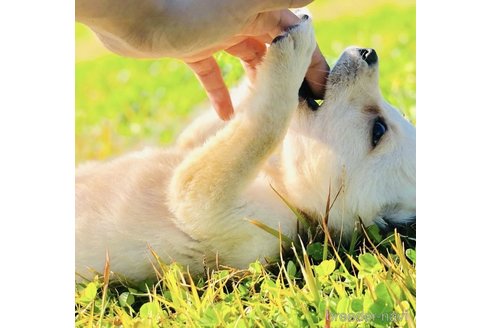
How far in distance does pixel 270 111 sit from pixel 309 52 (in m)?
0.27

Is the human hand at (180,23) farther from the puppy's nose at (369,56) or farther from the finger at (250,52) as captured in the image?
the puppy's nose at (369,56)

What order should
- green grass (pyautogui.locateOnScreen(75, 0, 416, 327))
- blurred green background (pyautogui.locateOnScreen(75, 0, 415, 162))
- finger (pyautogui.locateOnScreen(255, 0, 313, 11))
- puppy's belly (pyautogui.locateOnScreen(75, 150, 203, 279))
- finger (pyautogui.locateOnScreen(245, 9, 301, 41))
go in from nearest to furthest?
1. green grass (pyautogui.locateOnScreen(75, 0, 416, 327))
2. finger (pyautogui.locateOnScreen(255, 0, 313, 11))
3. finger (pyautogui.locateOnScreen(245, 9, 301, 41))
4. puppy's belly (pyautogui.locateOnScreen(75, 150, 203, 279))
5. blurred green background (pyautogui.locateOnScreen(75, 0, 415, 162))

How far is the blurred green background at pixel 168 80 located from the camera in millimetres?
3254

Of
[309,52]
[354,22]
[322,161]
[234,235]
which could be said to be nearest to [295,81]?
[309,52]

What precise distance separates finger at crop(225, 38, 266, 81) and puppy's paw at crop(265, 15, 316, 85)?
16 cm

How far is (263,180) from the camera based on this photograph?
3.11 metres

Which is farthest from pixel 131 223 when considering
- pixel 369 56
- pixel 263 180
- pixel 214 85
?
pixel 369 56

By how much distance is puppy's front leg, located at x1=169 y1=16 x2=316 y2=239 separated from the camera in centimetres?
279

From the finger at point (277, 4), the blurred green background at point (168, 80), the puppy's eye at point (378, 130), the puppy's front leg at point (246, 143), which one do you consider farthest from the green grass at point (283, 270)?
the finger at point (277, 4)

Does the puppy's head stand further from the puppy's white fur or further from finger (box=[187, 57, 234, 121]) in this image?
finger (box=[187, 57, 234, 121])

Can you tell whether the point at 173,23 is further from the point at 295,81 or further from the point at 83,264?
the point at 83,264

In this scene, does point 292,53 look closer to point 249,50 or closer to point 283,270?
point 249,50

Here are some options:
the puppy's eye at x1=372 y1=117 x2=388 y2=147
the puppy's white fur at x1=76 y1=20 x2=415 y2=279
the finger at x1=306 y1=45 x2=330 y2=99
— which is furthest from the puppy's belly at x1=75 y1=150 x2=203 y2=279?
the puppy's eye at x1=372 y1=117 x2=388 y2=147

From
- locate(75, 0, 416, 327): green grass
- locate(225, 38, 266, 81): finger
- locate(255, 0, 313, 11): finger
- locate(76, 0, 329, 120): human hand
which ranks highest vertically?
locate(255, 0, 313, 11): finger
